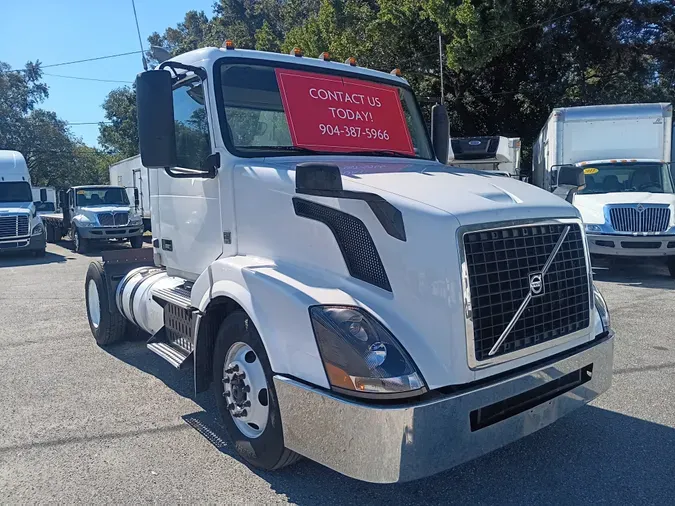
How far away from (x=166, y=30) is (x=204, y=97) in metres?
56.1

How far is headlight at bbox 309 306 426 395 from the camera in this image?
2.76 m

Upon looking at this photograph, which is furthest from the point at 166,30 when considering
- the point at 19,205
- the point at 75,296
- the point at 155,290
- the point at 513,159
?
the point at 155,290

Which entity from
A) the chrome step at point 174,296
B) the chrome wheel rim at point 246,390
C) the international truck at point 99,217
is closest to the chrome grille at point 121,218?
the international truck at point 99,217

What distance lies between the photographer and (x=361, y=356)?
2.79m

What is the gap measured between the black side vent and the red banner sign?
106cm

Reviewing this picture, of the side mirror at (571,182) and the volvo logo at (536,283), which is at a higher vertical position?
the side mirror at (571,182)

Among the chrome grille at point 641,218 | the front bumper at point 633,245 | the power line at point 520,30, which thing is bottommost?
the front bumper at point 633,245

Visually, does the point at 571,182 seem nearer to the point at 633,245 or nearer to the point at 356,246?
the point at 356,246

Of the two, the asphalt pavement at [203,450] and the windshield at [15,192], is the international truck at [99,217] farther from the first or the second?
the asphalt pavement at [203,450]

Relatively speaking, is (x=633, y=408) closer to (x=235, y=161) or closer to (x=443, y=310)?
(x=443, y=310)

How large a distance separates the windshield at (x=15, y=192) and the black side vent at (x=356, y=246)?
17.1m

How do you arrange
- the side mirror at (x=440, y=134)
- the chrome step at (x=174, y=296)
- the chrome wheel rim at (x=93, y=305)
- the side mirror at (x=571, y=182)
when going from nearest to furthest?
the chrome step at (x=174, y=296)
the side mirror at (x=571, y=182)
the side mirror at (x=440, y=134)
the chrome wheel rim at (x=93, y=305)

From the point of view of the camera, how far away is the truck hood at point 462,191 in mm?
3031

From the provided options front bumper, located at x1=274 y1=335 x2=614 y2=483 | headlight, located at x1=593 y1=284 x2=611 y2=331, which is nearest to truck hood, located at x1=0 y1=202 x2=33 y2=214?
front bumper, located at x1=274 y1=335 x2=614 y2=483
